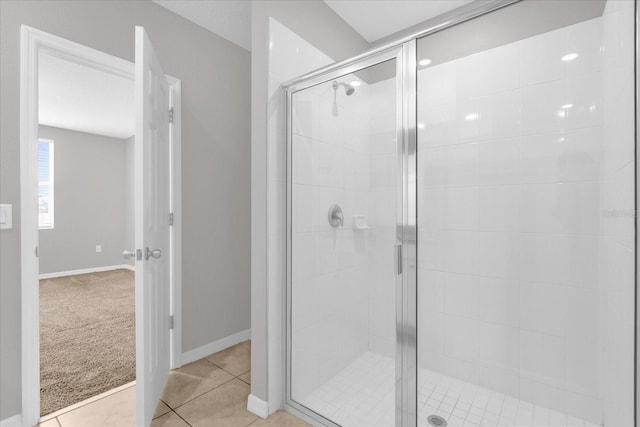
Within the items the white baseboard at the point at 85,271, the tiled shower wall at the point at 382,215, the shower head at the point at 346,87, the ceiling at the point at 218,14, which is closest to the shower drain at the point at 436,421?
the tiled shower wall at the point at 382,215

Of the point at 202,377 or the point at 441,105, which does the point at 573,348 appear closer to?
the point at 441,105

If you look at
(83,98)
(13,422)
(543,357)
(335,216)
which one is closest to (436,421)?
(543,357)

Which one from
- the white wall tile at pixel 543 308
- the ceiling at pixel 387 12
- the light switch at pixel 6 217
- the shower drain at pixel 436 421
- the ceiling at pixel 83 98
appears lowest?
the shower drain at pixel 436 421

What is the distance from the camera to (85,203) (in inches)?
226

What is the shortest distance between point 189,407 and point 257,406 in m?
0.39

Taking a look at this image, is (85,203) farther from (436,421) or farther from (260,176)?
(436,421)

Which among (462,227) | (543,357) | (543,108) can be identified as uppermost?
(543,108)

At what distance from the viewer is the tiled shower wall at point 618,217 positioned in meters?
1.08

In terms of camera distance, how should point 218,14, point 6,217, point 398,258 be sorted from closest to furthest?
1. point 398,258
2. point 6,217
3. point 218,14

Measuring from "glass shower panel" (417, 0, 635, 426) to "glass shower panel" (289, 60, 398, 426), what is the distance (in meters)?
0.17

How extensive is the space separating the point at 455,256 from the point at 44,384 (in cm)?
257

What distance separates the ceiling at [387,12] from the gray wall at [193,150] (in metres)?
0.95

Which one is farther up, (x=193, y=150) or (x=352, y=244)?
(x=193, y=150)

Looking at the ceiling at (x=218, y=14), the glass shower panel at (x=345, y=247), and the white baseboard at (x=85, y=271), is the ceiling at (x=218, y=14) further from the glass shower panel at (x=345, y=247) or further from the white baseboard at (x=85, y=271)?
the white baseboard at (x=85, y=271)
